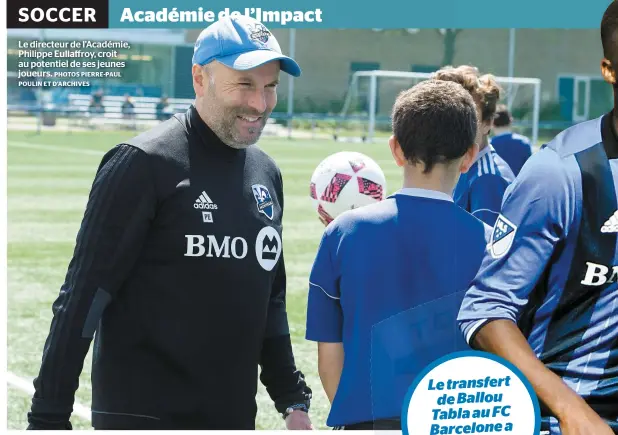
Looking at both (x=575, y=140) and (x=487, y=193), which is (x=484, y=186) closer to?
(x=487, y=193)

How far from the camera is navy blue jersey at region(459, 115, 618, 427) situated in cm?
186

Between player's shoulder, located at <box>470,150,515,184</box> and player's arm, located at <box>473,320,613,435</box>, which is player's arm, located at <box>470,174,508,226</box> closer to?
player's shoulder, located at <box>470,150,515,184</box>

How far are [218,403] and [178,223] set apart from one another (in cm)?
46

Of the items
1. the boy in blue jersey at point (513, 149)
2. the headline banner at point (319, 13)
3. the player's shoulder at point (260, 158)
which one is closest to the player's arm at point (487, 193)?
the headline banner at point (319, 13)

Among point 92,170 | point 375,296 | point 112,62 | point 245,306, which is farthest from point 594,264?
point 92,170

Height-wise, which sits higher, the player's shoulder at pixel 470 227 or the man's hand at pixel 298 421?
the player's shoulder at pixel 470 227

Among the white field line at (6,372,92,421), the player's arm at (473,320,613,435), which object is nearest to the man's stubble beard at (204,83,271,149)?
the player's arm at (473,320,613,435)

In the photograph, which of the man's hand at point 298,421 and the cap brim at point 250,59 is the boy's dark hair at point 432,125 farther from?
the man's hand at point 298,421

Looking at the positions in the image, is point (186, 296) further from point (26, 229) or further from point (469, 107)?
point (26, 229)

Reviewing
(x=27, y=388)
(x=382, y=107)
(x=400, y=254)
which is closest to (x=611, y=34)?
(x=400, y=254)

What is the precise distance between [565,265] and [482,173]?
6.83 feet

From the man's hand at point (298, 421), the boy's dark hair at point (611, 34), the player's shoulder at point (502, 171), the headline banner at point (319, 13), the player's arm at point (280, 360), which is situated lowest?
the man's hand at point (298, 421)

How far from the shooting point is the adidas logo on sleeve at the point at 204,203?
247 centimetres

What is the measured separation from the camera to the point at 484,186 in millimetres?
3906
